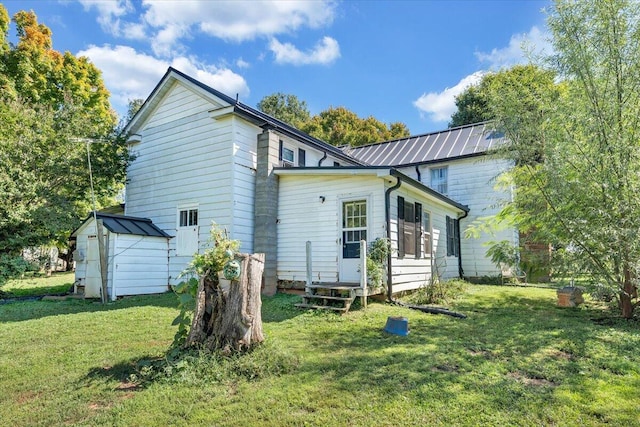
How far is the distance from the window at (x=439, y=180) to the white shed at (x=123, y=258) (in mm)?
10946

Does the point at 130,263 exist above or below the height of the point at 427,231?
below

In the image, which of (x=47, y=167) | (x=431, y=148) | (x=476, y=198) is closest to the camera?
(x=47, y=167)

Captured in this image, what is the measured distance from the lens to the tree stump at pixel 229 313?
4.27 m

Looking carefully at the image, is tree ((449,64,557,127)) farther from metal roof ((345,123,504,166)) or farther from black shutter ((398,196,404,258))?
metal roof ((345,123,504,166))

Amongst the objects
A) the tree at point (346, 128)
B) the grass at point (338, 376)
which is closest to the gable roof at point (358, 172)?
the grass at point (338, 376)

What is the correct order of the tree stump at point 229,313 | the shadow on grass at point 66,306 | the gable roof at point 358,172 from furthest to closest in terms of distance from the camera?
the gable roof at point 358,172 → the shadow on grass at point 66,306 → the tree stump at point 229,313

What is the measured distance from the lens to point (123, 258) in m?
9.62

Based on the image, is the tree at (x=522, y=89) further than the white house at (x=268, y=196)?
No

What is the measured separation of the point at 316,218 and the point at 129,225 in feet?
18.4

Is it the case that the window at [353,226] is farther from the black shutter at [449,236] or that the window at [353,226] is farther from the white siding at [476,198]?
the white siding at [476,198]

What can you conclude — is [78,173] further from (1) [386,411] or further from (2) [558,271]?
(2) [558,271]

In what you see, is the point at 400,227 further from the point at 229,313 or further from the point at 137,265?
the point at 137,265

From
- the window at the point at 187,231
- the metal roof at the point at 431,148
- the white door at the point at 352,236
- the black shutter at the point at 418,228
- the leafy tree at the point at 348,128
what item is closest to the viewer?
the white door at the point at 352,236

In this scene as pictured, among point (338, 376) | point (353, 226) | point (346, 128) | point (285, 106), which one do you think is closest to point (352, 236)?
point (353, 226)
